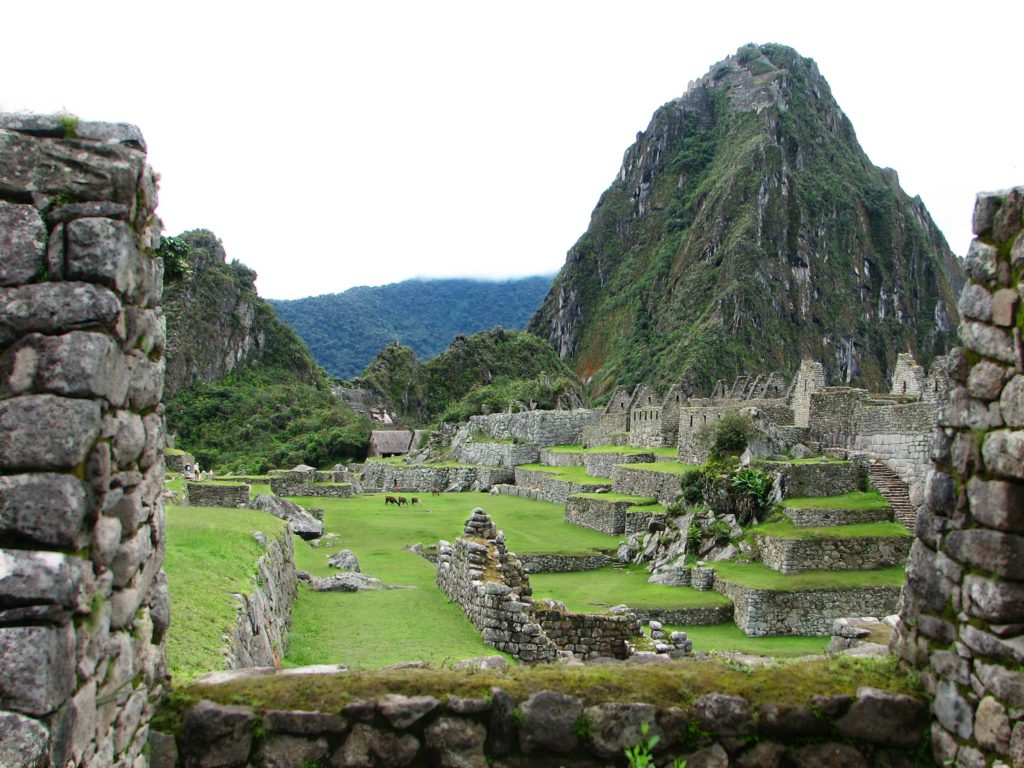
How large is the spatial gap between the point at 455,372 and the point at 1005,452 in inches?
4652

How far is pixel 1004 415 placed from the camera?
5.06 meters

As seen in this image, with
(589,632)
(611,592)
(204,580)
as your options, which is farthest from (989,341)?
(611,592)

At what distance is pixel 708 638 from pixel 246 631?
37.2 ft

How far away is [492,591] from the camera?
1103 cm

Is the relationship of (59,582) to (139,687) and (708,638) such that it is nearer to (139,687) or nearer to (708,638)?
(139,687)

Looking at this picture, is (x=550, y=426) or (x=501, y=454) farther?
(x=550, y=426)

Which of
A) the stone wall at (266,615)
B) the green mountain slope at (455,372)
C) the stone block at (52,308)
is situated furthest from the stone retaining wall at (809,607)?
the green mountain slope at (455,372)

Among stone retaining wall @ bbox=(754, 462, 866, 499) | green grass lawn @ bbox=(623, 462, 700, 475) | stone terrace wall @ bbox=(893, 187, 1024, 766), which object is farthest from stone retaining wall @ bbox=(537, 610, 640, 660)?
green grass lawn @ bbox=(623, 462, 700, 475)

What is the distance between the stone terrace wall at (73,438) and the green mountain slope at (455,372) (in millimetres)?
95076

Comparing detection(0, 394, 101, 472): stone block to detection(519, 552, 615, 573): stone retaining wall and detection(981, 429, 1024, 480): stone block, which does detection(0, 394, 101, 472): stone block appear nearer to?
detection(981, 429, 1024, 480): stone block

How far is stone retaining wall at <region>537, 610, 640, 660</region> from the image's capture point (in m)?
11.3

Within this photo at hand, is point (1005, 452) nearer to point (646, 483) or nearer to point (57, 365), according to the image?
point (57, 365)

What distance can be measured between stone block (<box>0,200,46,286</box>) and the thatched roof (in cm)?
7225

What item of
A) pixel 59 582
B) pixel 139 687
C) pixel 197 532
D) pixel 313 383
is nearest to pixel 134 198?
pixel 59 582
